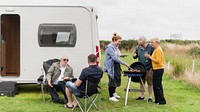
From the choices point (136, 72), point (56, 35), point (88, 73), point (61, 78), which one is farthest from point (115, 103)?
point (56, 35)

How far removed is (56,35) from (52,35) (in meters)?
0.10

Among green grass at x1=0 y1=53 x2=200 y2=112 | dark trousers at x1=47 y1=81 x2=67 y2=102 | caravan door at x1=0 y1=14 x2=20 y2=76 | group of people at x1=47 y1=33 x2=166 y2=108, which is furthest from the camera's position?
caravan door at x1=0 y1=14 x2=20 y2=76

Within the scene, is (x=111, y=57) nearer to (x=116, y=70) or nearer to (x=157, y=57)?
(x=116, y=70)

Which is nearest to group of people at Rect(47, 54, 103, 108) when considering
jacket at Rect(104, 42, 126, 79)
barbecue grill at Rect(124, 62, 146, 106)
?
jacket at Rect(104, 42, 126, 79)

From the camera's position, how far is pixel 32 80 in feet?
32.0

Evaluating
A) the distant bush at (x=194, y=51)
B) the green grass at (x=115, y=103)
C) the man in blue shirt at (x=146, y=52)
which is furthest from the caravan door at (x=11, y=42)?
the distant bush at (x=194, y=51)

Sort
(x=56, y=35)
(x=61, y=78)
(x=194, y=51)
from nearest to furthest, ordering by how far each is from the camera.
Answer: (x=61, y=78) → (x=56, y=35) → (x=194, y=51)

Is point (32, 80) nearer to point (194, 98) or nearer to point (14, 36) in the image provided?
point (14, 36)

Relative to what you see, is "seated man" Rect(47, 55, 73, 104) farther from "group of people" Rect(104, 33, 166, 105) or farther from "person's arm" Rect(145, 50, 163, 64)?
"person's arm" Rect(145, 50, 163, 64)

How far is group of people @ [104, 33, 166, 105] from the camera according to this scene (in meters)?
8.55

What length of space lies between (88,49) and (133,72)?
145cm

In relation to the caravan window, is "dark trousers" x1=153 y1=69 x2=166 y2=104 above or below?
below

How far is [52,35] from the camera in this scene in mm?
9812

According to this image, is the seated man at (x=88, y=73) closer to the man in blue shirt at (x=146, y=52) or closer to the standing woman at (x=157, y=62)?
the standing woman at (x=157, y=62)
